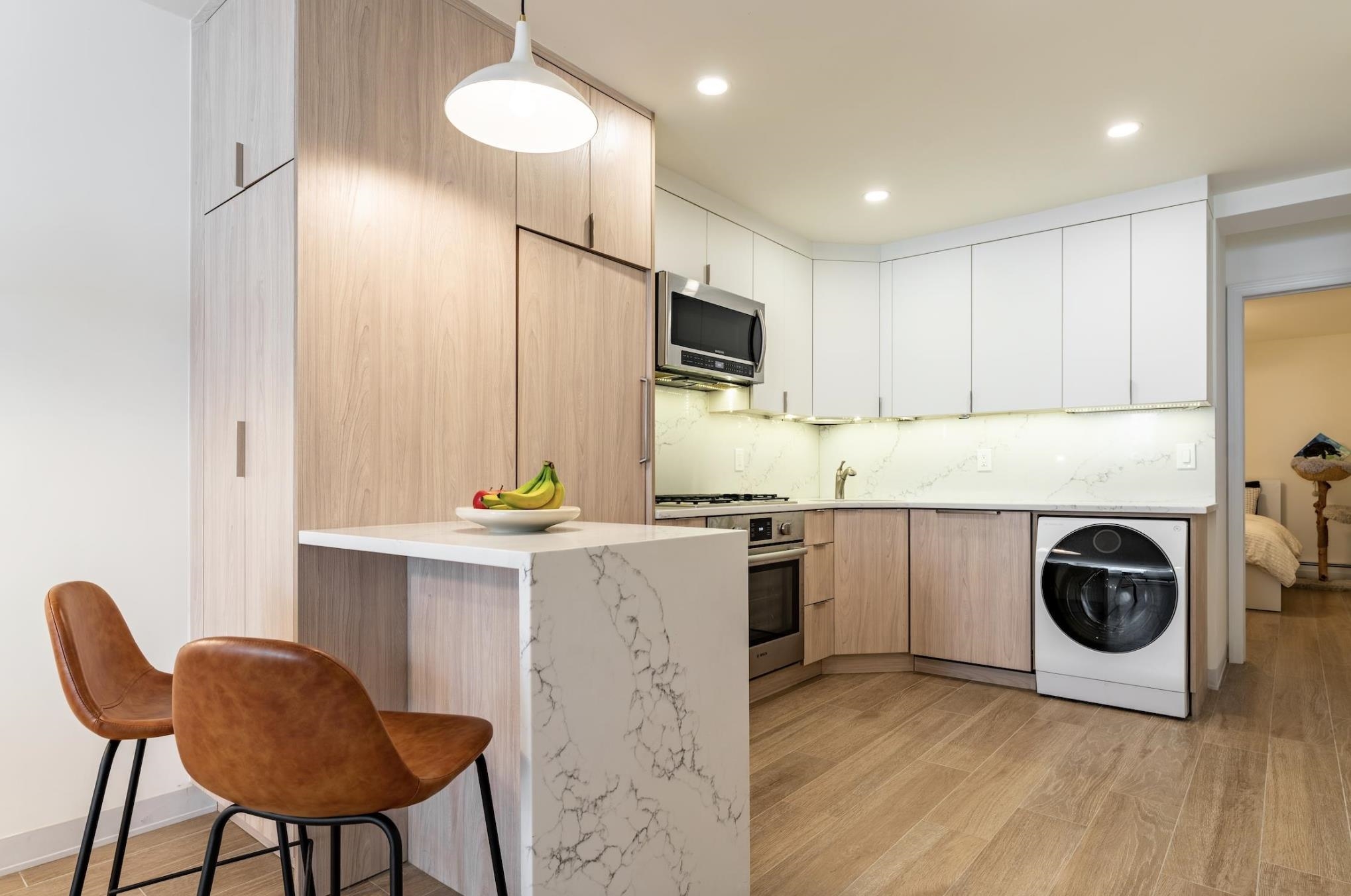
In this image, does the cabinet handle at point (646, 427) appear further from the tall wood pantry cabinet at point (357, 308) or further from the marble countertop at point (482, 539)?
the marble countertop at point (482, 539)

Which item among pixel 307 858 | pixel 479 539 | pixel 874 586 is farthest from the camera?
pixel 874 586

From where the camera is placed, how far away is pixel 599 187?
271cm

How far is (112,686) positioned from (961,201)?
3874 mm

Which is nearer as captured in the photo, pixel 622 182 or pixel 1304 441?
pixel 622 182

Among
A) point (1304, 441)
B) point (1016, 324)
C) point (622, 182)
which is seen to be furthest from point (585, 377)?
point (1304, 441)

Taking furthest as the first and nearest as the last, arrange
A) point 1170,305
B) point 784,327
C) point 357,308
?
point 784,327
point 1170,305
point 357,308

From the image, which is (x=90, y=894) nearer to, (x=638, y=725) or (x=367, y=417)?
(x=367, y=417)

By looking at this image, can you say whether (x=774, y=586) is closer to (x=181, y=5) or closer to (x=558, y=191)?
(x=558, y=191)

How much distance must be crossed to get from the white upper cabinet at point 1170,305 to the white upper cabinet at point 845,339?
1323 millimetres

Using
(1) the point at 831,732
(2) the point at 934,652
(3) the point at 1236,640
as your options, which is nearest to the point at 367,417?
(1) the point at 831,732

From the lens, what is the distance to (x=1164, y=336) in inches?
143

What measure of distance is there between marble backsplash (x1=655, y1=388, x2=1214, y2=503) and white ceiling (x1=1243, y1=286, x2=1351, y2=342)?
2.16 m

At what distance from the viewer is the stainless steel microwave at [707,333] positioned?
3.11 meters

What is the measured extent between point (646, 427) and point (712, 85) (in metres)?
1.24
